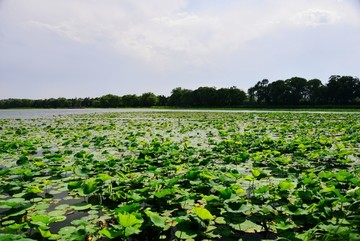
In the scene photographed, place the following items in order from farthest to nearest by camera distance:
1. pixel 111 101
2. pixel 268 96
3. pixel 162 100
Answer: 1. pixel 111 101
2. pixel 162 100
3. pixel 268 96

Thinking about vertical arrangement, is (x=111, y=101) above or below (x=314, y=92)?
below

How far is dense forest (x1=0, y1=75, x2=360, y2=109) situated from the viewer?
56062 millimetres

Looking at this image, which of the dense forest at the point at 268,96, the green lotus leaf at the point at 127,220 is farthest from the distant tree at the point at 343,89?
the green lotus leaf at the point at 127,220

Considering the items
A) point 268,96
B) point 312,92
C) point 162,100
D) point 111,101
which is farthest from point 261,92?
point 111,101

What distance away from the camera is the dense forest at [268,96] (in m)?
56.1

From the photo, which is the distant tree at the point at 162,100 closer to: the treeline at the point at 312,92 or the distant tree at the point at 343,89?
the treeline at the point at 312,92

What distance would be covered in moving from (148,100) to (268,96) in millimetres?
37673

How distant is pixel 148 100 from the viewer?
288 feet

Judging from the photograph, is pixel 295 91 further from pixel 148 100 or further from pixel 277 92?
pixel 148 100

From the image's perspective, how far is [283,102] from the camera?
208ft

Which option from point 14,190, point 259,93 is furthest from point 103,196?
point 259,93

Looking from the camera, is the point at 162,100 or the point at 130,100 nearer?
the point at 130,100

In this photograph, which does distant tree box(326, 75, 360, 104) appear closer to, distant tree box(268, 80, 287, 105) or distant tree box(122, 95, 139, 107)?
distant tree box(268, 80, 287, 105)

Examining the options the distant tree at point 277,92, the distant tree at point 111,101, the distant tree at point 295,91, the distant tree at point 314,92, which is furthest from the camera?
the distant tree at point 111,101
